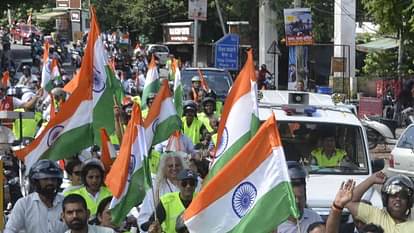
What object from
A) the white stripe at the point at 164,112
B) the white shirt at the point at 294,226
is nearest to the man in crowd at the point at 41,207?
the white shirt at the point at 294,226

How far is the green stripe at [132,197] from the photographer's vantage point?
845 cm

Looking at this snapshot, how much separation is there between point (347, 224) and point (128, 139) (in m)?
1.99

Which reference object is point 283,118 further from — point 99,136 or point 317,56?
point 317,56

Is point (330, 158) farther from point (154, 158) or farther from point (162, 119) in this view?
point (154, 158)

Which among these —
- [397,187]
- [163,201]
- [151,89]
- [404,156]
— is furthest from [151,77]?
[397,187]

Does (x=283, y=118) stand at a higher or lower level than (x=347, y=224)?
higher

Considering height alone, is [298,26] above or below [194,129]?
above

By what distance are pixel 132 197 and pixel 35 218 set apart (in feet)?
3.80

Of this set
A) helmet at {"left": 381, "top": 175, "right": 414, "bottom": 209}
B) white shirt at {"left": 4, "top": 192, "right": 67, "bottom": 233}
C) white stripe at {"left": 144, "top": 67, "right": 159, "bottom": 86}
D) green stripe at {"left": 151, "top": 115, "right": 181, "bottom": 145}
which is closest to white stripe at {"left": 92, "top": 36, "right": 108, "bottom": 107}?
green stripe at {"left": 151, "top": 115, "right": 181, "bottom": 145}

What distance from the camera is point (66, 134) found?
10.2 meters

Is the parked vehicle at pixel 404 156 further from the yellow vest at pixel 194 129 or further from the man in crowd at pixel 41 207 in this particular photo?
the man in crowd at pixel 41 207

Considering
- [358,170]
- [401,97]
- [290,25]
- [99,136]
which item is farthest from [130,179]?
[401,97]

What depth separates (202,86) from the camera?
65.4 feet

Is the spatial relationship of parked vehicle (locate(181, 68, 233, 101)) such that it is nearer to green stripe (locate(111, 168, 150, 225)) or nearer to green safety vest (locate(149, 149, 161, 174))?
green safety vest (locate(149, 149, 161, 174))
